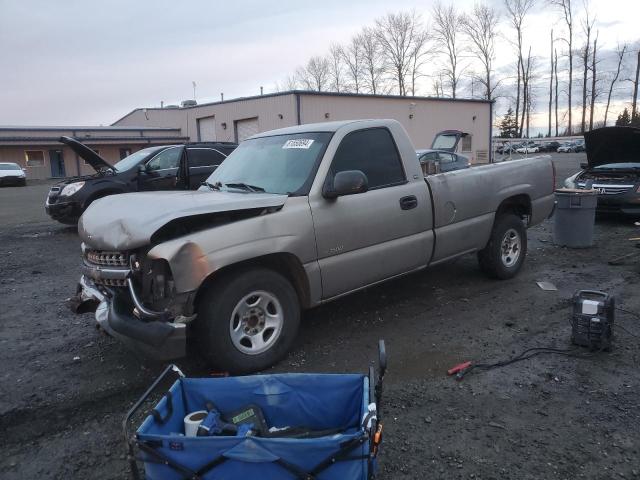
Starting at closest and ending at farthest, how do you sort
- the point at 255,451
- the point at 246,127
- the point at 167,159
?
the point at 255,451
the point at 167,159
the point at 246,127

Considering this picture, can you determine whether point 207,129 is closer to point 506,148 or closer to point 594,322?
point 506,148

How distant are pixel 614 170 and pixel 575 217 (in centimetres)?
344

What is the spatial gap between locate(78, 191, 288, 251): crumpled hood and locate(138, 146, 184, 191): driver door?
607 cm

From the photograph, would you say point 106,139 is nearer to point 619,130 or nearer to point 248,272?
point 619,130

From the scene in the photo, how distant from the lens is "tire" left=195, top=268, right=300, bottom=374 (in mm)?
3586

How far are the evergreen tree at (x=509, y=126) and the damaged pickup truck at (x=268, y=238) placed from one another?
78518 millimetres

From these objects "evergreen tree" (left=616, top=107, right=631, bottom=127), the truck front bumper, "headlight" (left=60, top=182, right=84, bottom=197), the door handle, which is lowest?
the truck front bumper

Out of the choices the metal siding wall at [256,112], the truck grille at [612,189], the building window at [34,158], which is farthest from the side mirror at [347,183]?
the building window at [34,158]

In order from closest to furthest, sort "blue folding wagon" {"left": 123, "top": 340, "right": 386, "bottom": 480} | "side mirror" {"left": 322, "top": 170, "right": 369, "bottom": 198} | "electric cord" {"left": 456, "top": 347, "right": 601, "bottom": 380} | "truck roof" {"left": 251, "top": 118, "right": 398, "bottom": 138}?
1. "blue folding wagon" {"left": 123, "top": 340, "right": 386, "bottom": 480}
2. "electric cord" {"left": 456, "top": 347, "right": 601, "bottom": 380}
3. "side mirror" {"left": 322, "top": 170, "right": 369, "bottom": 198}
4. "truck roof" {"left": 251, "top": 118, "right": 398, "bottom": 138}

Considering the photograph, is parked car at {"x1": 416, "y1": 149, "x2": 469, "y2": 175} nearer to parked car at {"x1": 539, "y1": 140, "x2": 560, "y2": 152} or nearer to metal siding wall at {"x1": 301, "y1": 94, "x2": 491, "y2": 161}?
metal siding wall at {"x1": 301, "y1": 94, "x2": 491, "y2": 161}

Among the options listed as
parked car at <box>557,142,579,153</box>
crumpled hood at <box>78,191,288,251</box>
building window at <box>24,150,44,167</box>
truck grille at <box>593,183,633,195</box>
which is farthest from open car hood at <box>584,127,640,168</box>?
parked car at <box>557,142,579,153</box>

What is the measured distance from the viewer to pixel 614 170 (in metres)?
10.8

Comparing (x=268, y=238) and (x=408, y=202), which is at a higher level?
(x=408, y=202)

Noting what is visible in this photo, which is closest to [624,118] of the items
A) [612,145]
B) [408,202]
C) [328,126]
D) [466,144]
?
[466,144]
